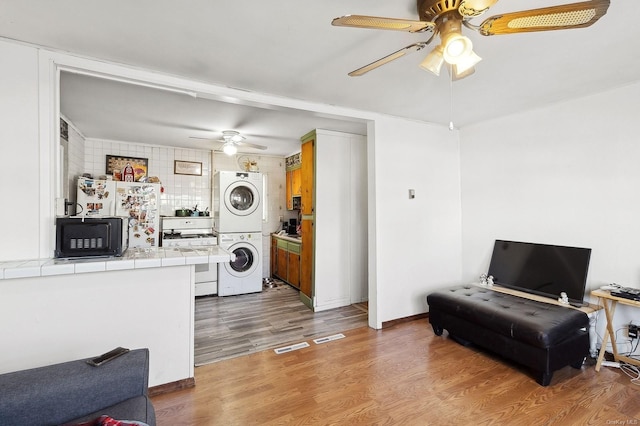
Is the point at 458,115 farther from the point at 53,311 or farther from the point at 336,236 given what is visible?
the point at 53,311

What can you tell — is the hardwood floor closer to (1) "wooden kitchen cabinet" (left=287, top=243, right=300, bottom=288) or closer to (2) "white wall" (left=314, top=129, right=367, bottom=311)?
(2) "white wall" (left=314, top=129, right=367, bottom=311)

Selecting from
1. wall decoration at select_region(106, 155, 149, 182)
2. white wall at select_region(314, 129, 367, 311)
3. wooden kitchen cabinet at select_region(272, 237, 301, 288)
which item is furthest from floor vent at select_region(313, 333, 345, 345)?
wall decoration at select_region(106, 155, 149, 182)

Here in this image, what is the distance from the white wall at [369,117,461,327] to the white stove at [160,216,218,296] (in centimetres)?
249

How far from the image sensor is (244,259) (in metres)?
4.54

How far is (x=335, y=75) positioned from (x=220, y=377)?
249cm

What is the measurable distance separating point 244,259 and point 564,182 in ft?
13.4

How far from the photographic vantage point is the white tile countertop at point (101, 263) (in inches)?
63.2

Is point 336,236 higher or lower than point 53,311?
higher

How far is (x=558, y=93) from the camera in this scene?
2611mm

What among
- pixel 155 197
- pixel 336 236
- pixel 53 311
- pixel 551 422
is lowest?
pixel 551 422

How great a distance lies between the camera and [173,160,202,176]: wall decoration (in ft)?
15.5

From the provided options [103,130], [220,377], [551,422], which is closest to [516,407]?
[551,422]

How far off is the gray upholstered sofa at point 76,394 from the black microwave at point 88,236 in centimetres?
79

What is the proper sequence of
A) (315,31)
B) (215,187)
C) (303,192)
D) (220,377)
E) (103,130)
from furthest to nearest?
(215,187) → (303,192) → (103,130) → (220,377) → (315,31)
